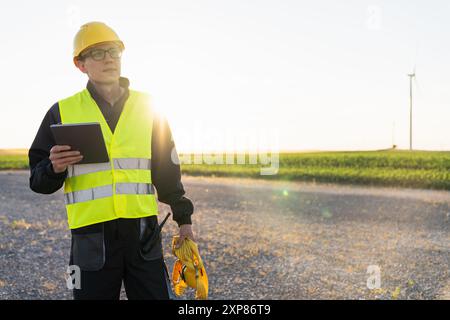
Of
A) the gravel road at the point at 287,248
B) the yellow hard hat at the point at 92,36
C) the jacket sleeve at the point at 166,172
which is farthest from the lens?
the gravel road at the point at 287,248

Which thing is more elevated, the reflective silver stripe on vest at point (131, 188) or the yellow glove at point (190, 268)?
the reflective silver stripe on vest at point (131, 188)

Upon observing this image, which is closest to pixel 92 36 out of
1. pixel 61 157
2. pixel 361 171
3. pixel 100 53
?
pixel 100 53

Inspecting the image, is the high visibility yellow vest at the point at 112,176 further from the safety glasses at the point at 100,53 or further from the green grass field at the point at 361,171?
the green grass field at the point at 361,171

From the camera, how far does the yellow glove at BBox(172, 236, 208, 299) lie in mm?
3359

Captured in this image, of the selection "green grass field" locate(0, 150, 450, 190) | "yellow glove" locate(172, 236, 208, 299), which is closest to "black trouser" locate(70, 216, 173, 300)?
"yellow glove" locate(172, 236, 208, 299)

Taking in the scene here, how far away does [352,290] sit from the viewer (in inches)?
291

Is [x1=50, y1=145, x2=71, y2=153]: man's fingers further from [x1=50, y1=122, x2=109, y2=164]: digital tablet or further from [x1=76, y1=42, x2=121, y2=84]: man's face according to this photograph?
[x1=76, y1=42, x2=121, y2=84]: man's face

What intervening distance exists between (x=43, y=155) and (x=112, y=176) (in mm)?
451

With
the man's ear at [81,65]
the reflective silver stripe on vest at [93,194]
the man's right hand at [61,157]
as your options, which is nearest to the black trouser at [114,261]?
the reflective silver stripe on vest at [93,194]

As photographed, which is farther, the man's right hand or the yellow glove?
the yellow glove

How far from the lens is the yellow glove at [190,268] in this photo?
336 centimetres

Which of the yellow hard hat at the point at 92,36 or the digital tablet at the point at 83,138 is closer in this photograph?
the digital tablet at the point at 83,138

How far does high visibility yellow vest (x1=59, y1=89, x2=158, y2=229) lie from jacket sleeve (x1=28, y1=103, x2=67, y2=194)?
A: 8cm

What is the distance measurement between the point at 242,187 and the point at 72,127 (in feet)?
65.8
